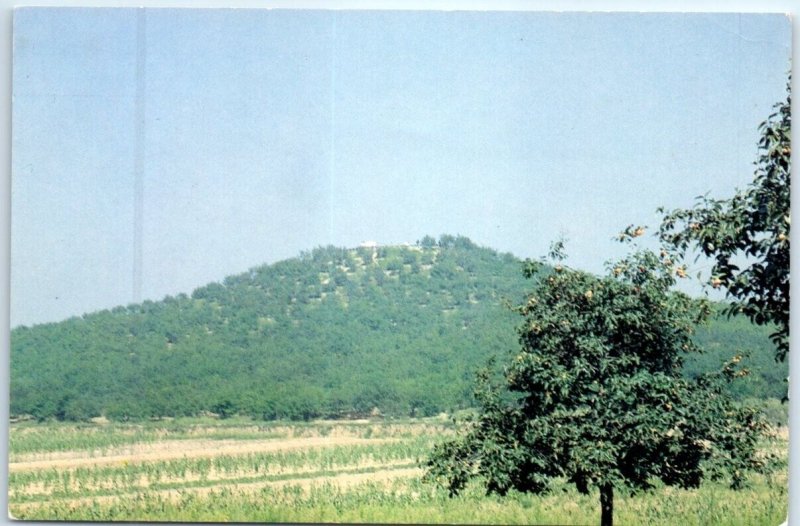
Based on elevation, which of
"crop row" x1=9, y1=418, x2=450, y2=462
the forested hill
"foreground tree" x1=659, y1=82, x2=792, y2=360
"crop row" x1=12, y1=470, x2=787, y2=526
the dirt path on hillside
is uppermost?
"foreground tree" x1=659, y1=82, x2=792, y2=360

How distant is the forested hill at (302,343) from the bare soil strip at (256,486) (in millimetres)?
426

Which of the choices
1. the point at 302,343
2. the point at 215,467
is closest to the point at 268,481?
the point at 215,467

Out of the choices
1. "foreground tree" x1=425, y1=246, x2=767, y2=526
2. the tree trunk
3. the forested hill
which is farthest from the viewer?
the forested hill

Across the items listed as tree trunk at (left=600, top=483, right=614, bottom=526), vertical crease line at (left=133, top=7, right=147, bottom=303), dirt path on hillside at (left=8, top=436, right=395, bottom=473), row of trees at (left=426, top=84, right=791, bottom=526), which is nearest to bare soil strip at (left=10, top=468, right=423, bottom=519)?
dirt path on hillside at (left=8, top=436, right=395, bottom=473)

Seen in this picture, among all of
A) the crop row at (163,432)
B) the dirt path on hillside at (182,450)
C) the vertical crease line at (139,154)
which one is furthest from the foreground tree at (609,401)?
the vertical crease line at (139,154)

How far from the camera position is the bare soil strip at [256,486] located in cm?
817

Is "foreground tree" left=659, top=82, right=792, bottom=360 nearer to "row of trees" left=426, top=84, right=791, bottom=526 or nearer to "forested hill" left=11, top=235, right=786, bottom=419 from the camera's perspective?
"row of trees" left=426, top=84, right=791, bottom=526

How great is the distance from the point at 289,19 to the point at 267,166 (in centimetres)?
100

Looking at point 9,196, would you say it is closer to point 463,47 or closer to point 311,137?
point 311,137

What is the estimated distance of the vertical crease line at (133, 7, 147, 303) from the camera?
26.8 ft

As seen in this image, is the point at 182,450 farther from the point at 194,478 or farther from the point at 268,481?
the point at 268,481

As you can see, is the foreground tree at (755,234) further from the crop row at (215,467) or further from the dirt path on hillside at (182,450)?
the dirt path on hillside at (182,450)

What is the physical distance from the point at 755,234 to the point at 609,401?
1487 mm

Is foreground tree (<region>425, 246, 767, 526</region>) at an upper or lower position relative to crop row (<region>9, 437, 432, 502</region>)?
upper
